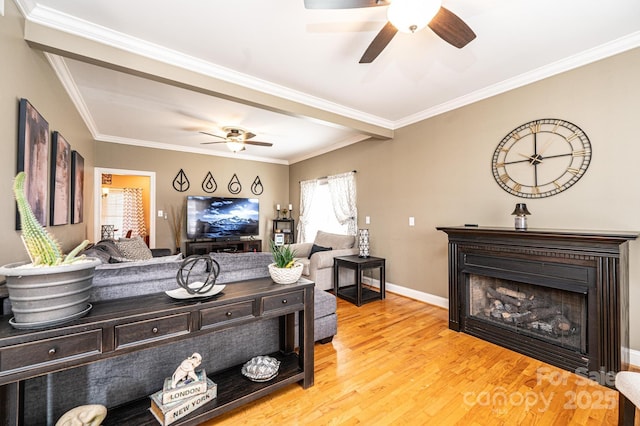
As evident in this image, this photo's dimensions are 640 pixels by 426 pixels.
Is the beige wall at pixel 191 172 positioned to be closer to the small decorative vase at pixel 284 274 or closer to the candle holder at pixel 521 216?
the small decorative vase at pixel 284 274

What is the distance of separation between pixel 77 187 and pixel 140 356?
9.24 ft

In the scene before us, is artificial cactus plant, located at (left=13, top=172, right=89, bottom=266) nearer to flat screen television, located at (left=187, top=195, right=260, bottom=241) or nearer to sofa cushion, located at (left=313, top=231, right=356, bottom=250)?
sofa cushion, located at (left=313, top=231, right=356, bottom=250)

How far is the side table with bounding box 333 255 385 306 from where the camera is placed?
3605 mm

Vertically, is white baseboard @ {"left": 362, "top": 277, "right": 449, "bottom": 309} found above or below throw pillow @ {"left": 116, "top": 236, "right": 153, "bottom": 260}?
below

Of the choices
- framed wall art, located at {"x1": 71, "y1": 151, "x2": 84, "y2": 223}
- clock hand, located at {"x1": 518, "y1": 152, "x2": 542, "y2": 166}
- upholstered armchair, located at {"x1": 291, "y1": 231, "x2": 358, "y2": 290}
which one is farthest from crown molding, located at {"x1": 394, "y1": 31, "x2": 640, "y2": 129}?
framed wall art, located at {"x1": 71, "y1": 151, "x2": 84, "y2": 223}

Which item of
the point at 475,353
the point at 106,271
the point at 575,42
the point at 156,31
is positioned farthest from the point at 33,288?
the point at 575,42

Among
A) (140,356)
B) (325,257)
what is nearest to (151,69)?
(140,356)

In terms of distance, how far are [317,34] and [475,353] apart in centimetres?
301

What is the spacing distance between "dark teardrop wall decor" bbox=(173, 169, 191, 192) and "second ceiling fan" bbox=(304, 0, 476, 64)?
16.3ft

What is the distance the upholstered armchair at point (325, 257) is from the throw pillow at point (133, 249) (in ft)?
7.20

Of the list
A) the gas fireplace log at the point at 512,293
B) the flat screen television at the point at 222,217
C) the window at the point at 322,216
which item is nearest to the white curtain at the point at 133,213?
the flat screen television at the point at 222,217

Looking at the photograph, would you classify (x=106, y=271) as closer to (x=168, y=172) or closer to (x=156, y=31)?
(x=156, y=31)

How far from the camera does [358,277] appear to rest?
11.7 ft

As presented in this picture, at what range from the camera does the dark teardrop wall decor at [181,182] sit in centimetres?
554
